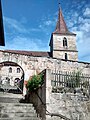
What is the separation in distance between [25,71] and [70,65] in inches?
228

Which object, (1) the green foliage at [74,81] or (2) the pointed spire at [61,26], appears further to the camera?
(2) the pointed spire at [61,26]

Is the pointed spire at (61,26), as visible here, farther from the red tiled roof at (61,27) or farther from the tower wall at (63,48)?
the tower wall at (63,48)

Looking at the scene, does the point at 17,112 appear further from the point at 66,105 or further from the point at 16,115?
the point at 66,105

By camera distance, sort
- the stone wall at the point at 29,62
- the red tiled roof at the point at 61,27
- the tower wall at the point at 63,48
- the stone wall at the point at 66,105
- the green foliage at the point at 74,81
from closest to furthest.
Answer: the stone wall at the point at 66,105
the green foliage at the point at 74,81
the stone wall at the point at 29,62
the tower wall at the point at 63,48
the red tiled roof at the point at 61,27

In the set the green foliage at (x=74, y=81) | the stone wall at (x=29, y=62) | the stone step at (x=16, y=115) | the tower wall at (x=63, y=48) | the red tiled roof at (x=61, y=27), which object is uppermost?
the red tiled roof at (x=61, y=27)

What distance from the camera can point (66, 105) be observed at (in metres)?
6.43

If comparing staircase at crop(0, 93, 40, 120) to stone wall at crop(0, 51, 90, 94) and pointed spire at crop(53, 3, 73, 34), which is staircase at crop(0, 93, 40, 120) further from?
pointed spire at crop(53, 3, 73, 34)

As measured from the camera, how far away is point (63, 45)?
32.2m

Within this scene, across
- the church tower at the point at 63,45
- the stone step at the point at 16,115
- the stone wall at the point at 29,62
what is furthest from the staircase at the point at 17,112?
the church tower at the point at 63,45

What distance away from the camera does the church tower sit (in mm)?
30609

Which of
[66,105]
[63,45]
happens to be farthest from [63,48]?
[66,105]

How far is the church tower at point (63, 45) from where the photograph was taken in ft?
100

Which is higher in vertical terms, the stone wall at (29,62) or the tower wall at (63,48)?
the tower wall at (63,48)

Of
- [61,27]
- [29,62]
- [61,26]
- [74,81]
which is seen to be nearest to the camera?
[74,81]
